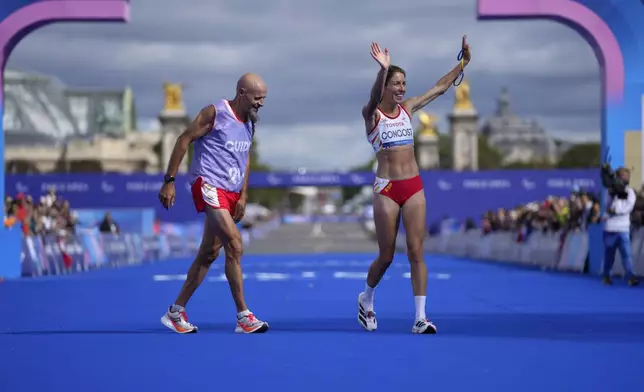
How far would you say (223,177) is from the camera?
9594mm

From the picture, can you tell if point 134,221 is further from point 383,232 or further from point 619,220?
point 383,232

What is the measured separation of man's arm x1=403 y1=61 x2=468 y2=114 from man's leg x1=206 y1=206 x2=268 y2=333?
1.68m

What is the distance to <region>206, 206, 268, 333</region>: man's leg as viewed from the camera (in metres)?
9.41

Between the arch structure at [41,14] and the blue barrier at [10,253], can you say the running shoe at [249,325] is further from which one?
the blue barrier at [10,253]

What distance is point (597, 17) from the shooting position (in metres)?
21.7

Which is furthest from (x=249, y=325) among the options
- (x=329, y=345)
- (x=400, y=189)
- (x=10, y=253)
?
(x=10, y=253)

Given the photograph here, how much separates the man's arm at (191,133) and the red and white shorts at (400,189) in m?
1.37

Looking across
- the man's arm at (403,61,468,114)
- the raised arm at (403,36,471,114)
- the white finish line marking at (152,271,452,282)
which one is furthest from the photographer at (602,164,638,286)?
the man's arm at (403,61,468,114)

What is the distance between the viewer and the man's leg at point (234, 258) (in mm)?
9406

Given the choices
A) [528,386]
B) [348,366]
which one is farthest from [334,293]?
[528,386]

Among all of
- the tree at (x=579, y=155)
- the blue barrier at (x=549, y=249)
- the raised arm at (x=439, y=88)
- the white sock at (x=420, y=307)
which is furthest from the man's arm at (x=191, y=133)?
the tree at (x=579, y=155)

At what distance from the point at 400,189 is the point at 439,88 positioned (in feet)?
3.20

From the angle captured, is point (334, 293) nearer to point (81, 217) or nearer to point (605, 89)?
point (605, 89)

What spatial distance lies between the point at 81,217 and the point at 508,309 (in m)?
34.2
